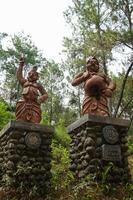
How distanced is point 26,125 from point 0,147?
59.7 inches

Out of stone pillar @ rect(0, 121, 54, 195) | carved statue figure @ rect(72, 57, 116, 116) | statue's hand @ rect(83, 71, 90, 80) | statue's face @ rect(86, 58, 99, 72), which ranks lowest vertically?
stone pillar @ rect(0, 121, 54, 195)

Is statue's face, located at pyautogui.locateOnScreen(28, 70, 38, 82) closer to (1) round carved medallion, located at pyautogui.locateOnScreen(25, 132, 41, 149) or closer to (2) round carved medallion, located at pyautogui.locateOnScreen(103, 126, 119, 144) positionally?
(1) round carved medallion, located at pyautogui.locateOnScreen(25, 132, 41, 149)

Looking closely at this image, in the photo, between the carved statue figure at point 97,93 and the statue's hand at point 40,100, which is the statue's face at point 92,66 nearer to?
the carved statue figure at point 97,93

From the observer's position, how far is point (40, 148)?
34.0 ft

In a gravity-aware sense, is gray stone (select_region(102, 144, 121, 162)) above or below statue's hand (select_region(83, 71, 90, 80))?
below

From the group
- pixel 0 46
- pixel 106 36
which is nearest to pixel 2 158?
pixel 106 36

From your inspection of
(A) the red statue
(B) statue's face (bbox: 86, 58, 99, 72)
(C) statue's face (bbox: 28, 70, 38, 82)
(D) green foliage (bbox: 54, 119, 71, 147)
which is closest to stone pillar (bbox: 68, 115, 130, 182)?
(A) the red statue

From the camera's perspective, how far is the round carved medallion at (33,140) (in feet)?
33.4

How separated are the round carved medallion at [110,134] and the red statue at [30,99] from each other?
2.22 m

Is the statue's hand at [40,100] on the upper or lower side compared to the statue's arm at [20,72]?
lower

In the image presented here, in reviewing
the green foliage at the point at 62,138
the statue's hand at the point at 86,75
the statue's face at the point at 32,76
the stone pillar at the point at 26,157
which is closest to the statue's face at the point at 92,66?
the statue's hand at the point at 86,75

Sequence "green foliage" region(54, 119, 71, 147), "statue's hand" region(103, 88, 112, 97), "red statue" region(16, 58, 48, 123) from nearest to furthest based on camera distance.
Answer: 1. "statue's hand" region(103, 88, 112, 97)
2. "red statue" region(16, 58, 48, 123)
3. "green foliage" region(54, 119, 71, 147)

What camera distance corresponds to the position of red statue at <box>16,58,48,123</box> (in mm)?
10752

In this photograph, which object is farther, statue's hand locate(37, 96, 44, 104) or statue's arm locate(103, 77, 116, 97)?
statue's hand locate(37, 96, 44, 104)
